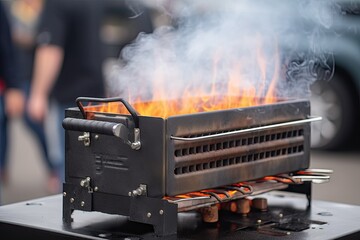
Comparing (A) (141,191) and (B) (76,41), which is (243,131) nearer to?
(A) (141,191)

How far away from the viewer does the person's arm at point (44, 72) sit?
8211 millimetres

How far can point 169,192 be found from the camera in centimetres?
321

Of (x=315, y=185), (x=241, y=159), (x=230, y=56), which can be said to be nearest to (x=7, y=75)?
(x=315, y=185)

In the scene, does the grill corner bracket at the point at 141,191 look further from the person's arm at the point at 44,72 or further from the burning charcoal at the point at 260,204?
the person's arm at the point at 44,72

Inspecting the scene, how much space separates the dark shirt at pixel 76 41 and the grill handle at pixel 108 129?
4679mm

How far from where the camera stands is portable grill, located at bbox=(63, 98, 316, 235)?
3195 mm

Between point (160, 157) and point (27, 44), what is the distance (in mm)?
7816

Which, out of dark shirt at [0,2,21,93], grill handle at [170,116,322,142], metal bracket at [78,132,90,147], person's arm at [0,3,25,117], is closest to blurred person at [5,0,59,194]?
person's arm at [0,3,25,117]

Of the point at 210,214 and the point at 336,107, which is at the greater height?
the point at 336,107

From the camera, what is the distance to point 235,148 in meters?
3.48

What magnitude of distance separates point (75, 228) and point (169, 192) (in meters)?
0.37

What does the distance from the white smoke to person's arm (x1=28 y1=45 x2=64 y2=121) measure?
4.12 meters

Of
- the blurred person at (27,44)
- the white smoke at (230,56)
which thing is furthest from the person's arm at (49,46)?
the white smoke at (230,56)

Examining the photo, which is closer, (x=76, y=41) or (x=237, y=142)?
(x=237, y=142)
